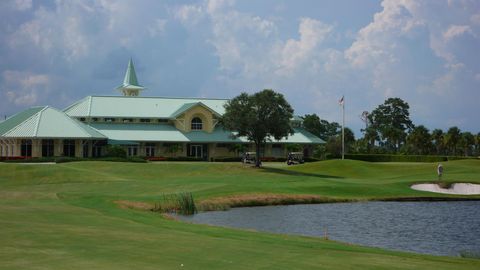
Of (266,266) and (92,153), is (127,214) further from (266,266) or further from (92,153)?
(92,153)

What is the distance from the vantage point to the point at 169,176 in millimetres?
65875

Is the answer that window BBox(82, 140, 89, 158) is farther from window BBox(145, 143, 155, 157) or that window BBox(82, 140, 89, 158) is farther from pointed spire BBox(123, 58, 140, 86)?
pointed spire BBox(123, 58, 140, 86)

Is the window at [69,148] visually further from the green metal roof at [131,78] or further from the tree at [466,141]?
the tree at [466,141]

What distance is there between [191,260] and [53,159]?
60.4 m

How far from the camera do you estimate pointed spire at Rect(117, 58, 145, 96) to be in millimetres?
119688

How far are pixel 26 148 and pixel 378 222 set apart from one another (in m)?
57.0

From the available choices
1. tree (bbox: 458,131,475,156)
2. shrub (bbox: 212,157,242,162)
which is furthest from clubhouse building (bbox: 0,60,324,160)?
tree (bbox: 458,131,475,156)

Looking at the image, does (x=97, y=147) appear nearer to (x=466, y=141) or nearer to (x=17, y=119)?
(x=17, y=119)

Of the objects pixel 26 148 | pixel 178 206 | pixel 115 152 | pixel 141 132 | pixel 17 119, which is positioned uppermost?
pixel 17 119

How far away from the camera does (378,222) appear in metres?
34.4

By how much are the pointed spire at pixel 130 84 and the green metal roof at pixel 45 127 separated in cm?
3287

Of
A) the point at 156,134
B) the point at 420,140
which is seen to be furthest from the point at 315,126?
the point at 156,134

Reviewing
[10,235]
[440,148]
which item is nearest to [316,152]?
[440,148]

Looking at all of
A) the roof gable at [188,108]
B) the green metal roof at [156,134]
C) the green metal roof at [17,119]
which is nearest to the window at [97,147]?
the green metal roof at [156,134]
